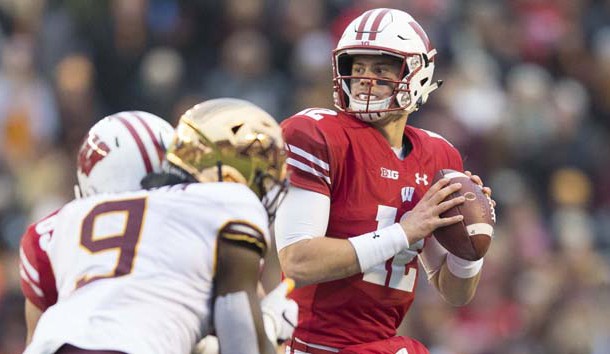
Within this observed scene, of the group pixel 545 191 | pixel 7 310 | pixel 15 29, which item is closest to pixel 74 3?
pixel 15 29

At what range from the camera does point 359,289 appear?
5.13m

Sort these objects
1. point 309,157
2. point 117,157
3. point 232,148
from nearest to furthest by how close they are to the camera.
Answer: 1. point 232,148
2. point 117,157
3. point 309,157

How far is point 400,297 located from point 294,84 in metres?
5.68

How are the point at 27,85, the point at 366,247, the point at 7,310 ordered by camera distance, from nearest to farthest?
1. the point at 366,247
2. the point at 7,310
3. the point at 27,85

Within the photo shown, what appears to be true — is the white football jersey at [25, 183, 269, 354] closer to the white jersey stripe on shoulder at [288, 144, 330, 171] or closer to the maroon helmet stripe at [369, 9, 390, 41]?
the white jersey stripe on shoulder at [288, 144, 330, 171]

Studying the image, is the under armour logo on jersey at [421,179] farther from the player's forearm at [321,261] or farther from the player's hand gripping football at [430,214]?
the player's forearm at [321,261]

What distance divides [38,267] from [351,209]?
132 cm

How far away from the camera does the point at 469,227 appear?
511cm

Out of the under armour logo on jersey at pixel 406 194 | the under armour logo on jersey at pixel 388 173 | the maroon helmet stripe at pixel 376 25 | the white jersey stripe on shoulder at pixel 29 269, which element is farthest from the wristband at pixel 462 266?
the white jersey stripe on shoulder at pixel 29 269

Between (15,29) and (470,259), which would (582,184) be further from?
(470,259)

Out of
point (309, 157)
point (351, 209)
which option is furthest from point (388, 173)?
point (309, 157)

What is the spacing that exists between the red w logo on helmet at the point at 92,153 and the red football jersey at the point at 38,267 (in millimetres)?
228

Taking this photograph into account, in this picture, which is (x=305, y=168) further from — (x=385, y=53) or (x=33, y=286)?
(x=33, y=286)

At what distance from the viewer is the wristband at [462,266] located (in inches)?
211
